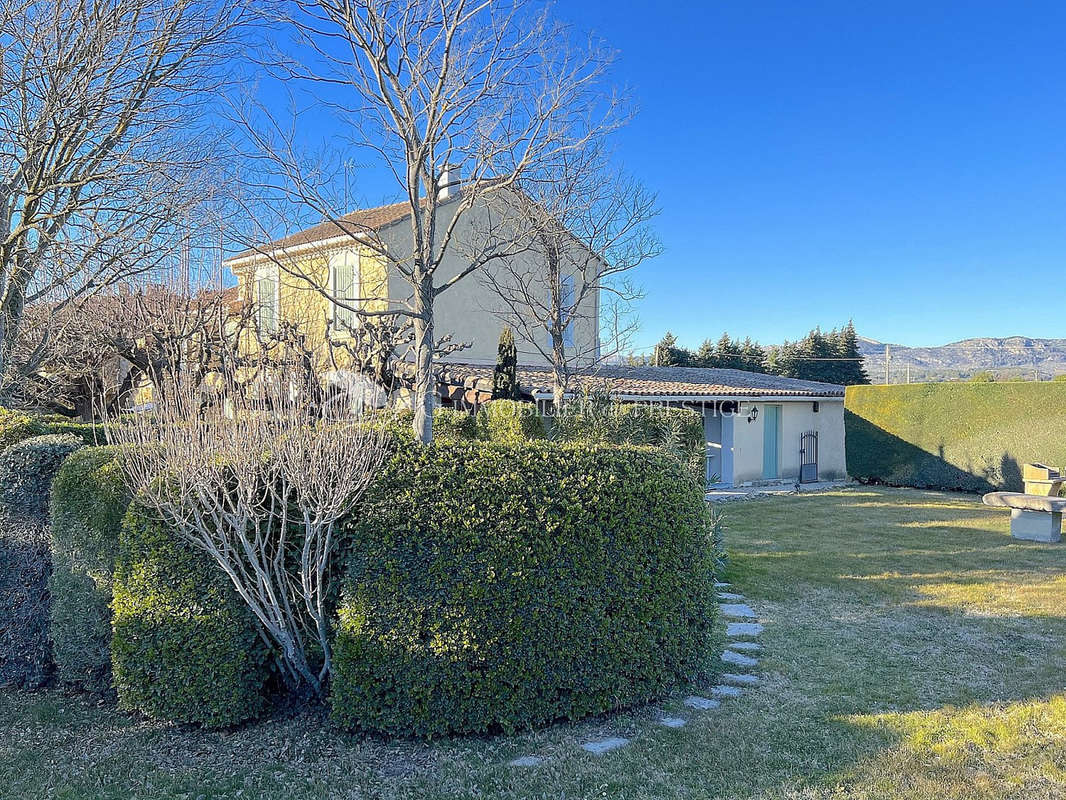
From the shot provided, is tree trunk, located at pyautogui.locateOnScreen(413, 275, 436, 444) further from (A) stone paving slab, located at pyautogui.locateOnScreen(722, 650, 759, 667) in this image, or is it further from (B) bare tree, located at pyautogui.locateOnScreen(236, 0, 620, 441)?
(A) stone paving slab, located at pyautogui.locateOnScreen(722, 650, 759, 667)

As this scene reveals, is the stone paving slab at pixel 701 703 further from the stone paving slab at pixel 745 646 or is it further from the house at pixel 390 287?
the house at pixel 390 287

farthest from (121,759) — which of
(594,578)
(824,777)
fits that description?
(824,777)

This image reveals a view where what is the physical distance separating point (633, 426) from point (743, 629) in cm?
376

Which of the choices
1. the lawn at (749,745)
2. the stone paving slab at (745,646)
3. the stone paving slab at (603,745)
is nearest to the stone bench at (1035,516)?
the lawn at (749,745)

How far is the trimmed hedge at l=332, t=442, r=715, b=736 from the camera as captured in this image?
13.6 ft

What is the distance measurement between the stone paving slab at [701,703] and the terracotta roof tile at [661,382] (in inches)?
405

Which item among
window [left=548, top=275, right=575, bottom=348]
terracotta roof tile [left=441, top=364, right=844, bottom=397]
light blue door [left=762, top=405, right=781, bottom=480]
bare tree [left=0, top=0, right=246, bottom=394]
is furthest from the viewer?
light blue door [left=762, top=405, right=781, bottom=480]

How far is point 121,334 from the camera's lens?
1294 cm

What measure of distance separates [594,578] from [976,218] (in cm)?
2343

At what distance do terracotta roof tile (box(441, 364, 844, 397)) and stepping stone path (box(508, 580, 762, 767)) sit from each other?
8100 millimetres

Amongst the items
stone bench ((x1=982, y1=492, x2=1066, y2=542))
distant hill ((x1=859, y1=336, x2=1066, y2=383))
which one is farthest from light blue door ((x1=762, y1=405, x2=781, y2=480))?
distant hill ((x1=859, y1=336, x2=1066, y2=383))

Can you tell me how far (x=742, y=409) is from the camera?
20047 mm

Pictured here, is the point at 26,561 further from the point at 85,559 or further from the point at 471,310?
the point at 471,310

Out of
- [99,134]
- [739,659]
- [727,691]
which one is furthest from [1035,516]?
[99,134]
